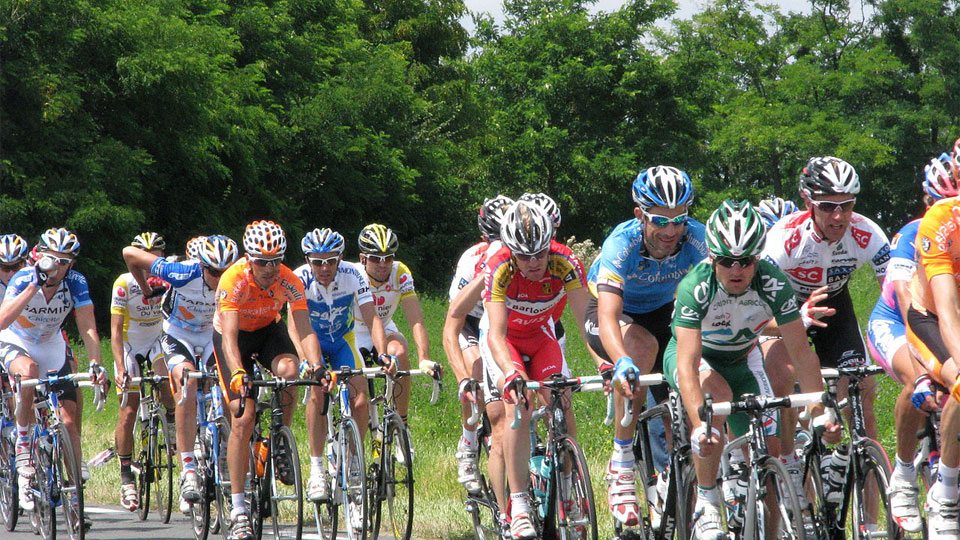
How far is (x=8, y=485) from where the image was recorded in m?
10.1

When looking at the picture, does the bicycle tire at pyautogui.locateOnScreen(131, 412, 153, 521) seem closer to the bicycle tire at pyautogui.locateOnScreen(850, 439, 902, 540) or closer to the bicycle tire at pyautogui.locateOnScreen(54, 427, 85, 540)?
the bicycle tire at pyautogui.locateOnScreen(54, 427, 85, 540)

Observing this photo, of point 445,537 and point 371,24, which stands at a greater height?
point 371,24

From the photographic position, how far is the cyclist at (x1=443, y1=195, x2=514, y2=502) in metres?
7.27

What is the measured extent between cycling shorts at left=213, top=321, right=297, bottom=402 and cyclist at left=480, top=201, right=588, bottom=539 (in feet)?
6.90

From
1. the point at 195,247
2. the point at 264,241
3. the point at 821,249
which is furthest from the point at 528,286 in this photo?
the point at 195,247

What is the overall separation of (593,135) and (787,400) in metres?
48.8

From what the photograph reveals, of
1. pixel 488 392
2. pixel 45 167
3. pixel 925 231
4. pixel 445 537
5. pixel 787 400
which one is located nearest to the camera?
pixel 787 400

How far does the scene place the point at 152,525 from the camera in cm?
1051

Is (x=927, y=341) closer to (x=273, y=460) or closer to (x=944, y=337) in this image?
(x=944, y=337)

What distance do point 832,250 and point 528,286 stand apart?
1.93m

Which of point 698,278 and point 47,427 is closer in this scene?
point 698,278

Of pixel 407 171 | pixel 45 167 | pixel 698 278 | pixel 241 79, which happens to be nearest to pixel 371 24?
pixel 407 171

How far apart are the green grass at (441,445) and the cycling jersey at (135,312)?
1.58m

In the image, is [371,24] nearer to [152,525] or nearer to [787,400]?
[152,525]
